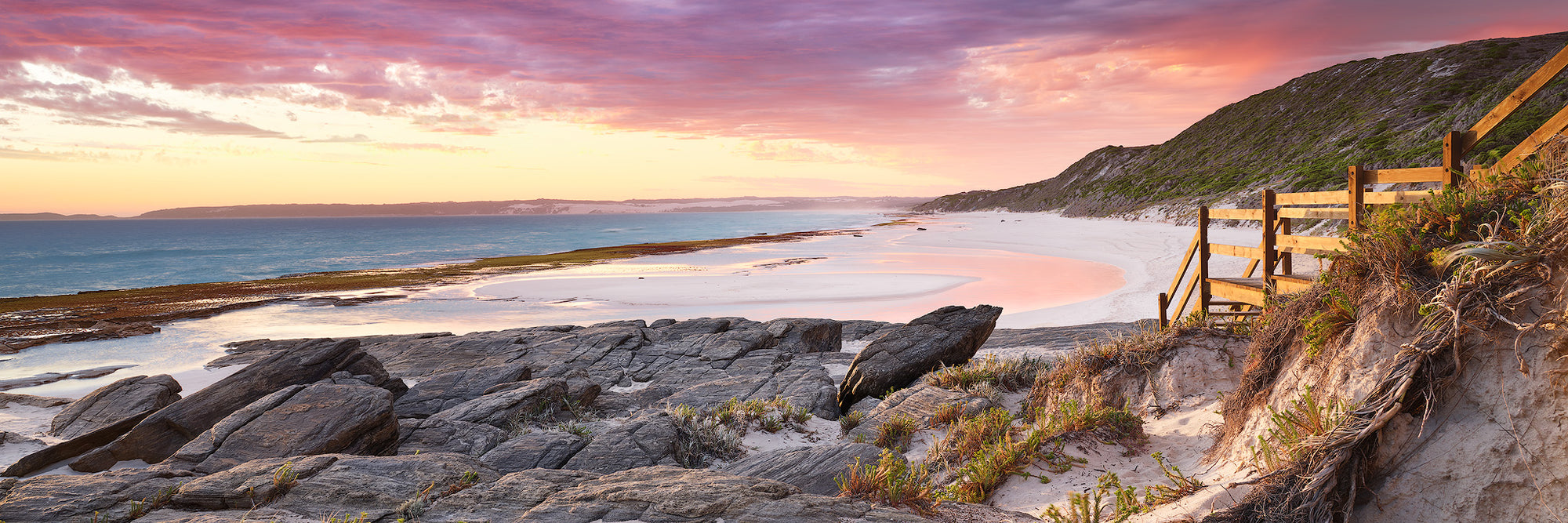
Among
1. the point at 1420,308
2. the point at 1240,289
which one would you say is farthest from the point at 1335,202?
the point at 1420,308

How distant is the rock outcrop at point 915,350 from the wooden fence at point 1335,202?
3290 mm

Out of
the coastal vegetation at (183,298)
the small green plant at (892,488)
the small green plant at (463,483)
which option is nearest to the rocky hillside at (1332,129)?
the small green plant at (892,488)

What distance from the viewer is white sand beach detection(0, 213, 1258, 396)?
21.4 m

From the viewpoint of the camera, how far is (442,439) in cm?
938

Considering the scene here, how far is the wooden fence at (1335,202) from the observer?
5.63 meters

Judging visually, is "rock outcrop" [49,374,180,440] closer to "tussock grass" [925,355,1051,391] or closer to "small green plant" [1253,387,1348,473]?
"tussock grass" [925,355,1051,391]

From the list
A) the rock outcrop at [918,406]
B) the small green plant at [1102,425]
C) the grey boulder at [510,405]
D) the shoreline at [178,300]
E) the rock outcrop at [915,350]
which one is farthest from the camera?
the shoreline at [178,300]

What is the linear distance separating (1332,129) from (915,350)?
319 ft

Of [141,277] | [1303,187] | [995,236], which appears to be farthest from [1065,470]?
[141,277]

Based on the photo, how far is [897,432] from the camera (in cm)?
905

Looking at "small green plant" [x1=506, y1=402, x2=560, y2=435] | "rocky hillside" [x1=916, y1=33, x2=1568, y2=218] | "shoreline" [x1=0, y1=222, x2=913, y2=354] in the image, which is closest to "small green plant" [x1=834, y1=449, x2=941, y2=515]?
"small green plant" [x1=506, y1=402, x2=560, y2=435]

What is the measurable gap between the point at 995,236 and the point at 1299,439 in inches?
2441

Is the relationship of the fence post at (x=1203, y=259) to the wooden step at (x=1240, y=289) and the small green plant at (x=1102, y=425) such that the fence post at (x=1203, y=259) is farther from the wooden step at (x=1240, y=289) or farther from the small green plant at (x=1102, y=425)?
the small green plant at (x=1102, y=425)

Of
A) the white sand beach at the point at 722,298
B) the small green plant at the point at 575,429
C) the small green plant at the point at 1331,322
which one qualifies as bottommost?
the white sand beach at the point at 722,298
